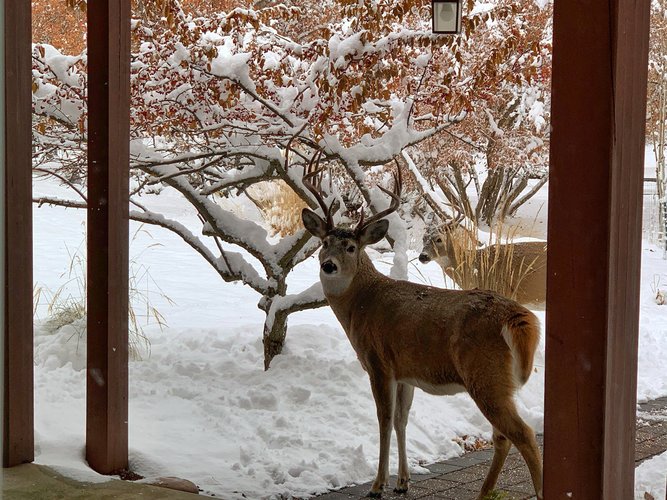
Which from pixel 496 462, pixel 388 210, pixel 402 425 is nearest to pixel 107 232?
pixel 388 210

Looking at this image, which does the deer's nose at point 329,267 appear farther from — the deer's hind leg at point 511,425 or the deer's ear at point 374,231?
the deer's hind leg at point 511,425

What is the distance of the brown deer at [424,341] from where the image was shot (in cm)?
373

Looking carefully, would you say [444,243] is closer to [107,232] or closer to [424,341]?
[424,341]

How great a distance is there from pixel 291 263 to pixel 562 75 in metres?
3.90

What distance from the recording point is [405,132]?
19.6 ft

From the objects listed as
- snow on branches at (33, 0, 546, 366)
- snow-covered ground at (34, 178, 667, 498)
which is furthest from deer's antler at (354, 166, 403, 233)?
snow-covered ground at (34, 178, 667, 498)

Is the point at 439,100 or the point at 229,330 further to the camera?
the point at 229,330

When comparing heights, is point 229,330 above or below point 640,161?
below

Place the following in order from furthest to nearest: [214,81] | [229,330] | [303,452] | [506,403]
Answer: [229,330], [214,81], [303,452], [506,403]

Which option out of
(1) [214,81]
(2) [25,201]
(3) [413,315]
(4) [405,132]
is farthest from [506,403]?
(1) [214,81]

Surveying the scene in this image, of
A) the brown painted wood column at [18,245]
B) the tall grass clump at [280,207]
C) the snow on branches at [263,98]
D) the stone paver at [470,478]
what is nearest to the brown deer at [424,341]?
the stone paver at [470,478]

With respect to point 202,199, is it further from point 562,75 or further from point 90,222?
point 562,75

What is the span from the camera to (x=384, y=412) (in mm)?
4184

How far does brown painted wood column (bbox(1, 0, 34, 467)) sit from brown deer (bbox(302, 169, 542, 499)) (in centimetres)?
145
